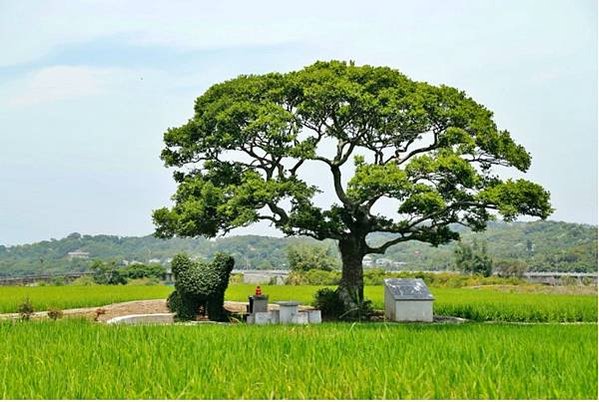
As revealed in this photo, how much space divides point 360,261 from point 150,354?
33.2 feet

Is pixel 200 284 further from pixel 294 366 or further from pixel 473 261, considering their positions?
pixel 473 261

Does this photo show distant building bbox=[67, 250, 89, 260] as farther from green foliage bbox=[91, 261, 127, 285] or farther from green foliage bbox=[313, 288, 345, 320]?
green foliage bbox=[313, 288, 345, 320]

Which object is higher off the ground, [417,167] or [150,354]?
[417,167]

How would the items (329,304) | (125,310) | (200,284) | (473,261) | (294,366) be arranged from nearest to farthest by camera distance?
(294,366)
(200,284)
(329,304)
(125,310)
(473,261)

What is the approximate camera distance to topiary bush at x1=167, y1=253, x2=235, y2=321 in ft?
49.3

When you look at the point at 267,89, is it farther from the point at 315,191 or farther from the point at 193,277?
the point at 193,277

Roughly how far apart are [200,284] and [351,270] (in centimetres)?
352

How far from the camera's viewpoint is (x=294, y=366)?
19.7ft

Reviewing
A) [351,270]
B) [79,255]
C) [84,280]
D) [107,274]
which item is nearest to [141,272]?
[107,274]

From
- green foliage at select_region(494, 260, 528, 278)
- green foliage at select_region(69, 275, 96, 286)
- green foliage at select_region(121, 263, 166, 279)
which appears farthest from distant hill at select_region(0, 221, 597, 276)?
green foliage at select_region(69, 275, 96, 286)

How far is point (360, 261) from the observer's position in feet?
54.8

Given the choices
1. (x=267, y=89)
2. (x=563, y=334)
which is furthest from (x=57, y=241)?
(x=563, y=334)

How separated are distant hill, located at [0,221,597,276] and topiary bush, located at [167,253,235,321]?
4063 cm

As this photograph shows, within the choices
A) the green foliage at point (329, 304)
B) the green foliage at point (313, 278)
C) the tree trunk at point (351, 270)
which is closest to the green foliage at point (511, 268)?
the green foliage at point (313, 278)
